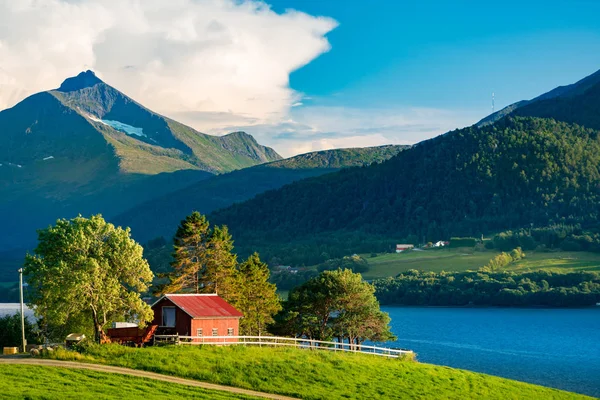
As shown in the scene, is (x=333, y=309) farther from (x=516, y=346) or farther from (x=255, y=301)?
(x=516, y=346)

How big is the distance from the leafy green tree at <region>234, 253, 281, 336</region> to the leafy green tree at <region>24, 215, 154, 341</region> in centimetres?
1765

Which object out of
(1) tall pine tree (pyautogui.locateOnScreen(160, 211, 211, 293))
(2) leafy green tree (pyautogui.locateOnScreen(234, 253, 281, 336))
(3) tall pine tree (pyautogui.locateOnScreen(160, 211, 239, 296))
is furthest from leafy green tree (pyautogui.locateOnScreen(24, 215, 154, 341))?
(2) leafy green tree (pyautogui.locateOnScreen(234, 253, 281, 336))

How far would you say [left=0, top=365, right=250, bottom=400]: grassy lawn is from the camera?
1848 inches

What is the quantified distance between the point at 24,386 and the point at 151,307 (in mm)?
20385

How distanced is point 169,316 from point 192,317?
9.05 ft

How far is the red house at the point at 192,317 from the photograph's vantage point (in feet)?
218

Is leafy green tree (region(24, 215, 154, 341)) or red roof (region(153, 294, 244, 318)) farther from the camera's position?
red roof (region(153, 294, 244, 318))

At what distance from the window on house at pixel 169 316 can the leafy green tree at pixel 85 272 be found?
171cm

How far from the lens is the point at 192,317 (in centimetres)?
6588

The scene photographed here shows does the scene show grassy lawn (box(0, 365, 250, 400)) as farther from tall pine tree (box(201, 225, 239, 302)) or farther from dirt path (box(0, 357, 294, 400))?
tall pine tree (box(201, 225, 239, 302))

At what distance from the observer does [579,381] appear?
327 feet

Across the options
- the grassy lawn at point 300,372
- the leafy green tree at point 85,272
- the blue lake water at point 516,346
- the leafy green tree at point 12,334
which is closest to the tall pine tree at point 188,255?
the leafy green tree at point 12,334

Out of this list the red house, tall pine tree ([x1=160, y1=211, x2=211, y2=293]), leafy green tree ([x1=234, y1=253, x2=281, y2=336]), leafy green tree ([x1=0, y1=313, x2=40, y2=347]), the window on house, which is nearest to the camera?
the red house

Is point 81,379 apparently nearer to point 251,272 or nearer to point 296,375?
point 296,375
